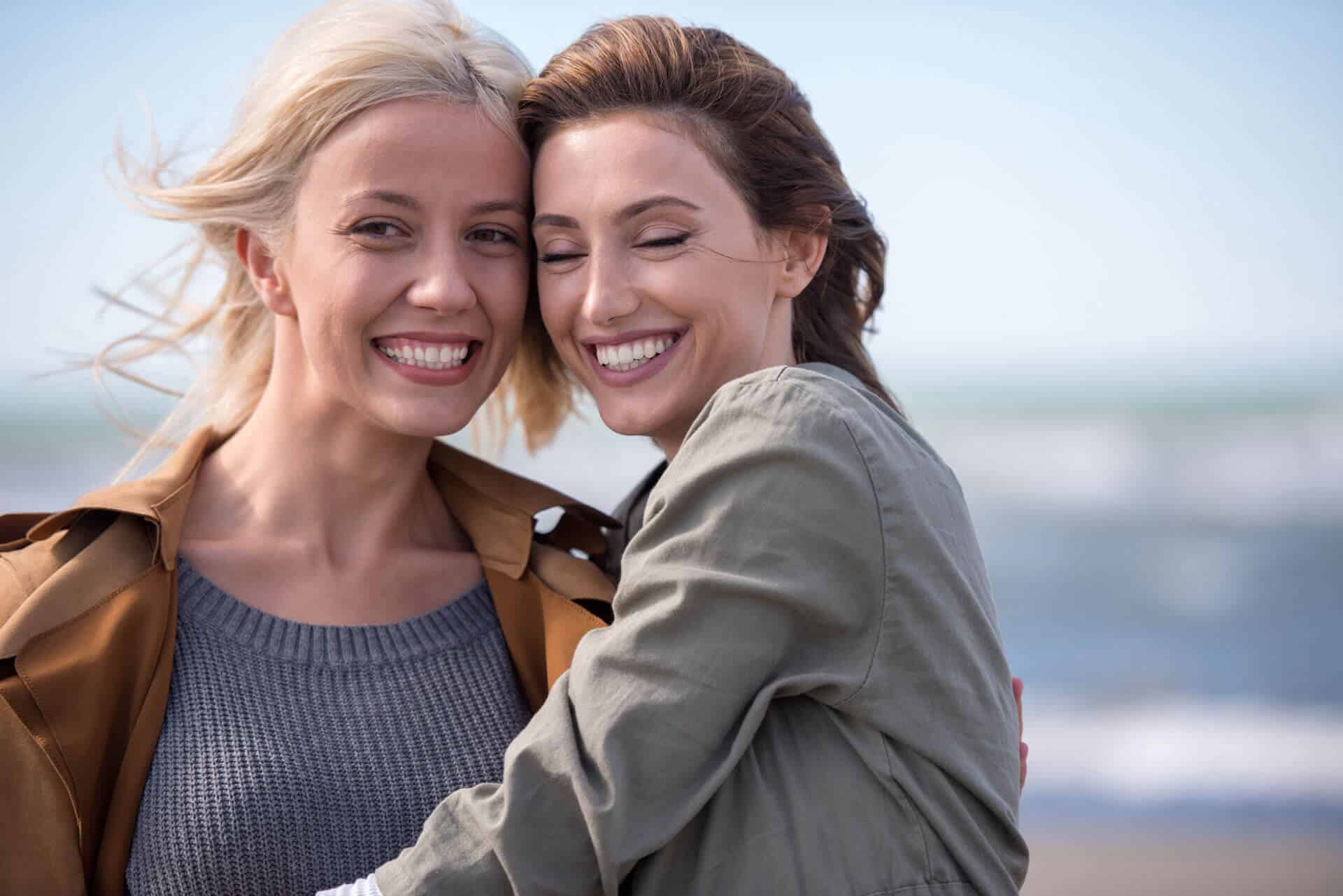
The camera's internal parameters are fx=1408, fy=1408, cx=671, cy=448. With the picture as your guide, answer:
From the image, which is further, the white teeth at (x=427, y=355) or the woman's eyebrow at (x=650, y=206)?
the white teeth at (x=427, y=355)

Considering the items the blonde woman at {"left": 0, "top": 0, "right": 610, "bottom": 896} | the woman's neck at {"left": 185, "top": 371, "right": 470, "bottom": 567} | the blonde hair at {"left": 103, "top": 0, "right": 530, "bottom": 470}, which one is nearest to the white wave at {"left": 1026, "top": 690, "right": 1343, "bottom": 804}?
the blonde woman at {"left": 0, "top": 0, "right": 610, "bottom": 896}

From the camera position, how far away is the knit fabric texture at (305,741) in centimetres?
212

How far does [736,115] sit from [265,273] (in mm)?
902

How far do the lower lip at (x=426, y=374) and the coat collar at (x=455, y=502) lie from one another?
0.35m

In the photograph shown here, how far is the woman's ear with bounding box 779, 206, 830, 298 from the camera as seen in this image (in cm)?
235

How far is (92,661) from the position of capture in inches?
82.7

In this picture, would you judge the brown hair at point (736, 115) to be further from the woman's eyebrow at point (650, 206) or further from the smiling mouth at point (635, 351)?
the smiling mouth at point (635, 351)

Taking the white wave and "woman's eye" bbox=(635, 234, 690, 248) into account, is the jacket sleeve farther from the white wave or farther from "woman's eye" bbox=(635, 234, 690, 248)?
the white wave

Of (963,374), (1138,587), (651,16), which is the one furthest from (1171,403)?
(651,16)

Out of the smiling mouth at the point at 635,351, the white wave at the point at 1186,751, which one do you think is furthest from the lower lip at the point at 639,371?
the white wave at the point at 1186,751

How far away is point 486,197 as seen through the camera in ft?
7.71

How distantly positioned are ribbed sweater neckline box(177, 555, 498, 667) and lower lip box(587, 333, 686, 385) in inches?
21.9

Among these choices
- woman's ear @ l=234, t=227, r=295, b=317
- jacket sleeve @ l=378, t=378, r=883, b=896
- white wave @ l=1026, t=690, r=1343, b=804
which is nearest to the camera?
jacket sleeve @ l=378, t=378, r=883, b=896

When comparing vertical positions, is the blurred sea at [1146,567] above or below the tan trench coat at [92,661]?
below
